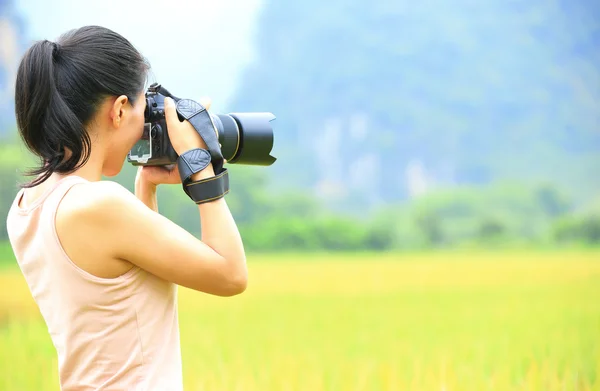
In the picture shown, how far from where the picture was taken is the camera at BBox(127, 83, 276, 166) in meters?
0.84

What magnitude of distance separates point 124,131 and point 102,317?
0.67ft

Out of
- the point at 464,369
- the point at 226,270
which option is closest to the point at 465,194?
the point at 464,369

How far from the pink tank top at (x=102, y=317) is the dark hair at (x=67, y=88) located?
4 centimetres

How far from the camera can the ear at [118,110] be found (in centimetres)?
74

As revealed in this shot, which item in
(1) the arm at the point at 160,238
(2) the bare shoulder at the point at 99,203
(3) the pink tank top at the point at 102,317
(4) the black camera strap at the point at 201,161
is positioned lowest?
(3) the pink tank top at the point at 102,317

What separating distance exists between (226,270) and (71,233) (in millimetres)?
162

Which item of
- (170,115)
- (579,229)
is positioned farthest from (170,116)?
(579,229)

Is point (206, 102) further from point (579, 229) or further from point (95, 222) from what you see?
point (579, 229)

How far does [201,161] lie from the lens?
0.76 metres

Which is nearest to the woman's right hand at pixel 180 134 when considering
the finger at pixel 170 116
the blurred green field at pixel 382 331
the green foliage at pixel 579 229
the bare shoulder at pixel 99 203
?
the finger at pixel 170 116

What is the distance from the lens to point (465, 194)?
9.34 metres

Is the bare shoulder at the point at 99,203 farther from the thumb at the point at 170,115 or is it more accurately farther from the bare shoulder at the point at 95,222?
the thumb at the point at 170,115

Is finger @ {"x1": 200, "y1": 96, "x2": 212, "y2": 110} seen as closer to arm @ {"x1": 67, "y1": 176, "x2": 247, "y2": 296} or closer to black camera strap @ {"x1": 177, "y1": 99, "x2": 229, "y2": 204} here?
black camera strap @ {"x1": 177, "y1": 99, "x2": 229, "y2": 204}

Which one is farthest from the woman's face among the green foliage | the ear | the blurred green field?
the green foliage
